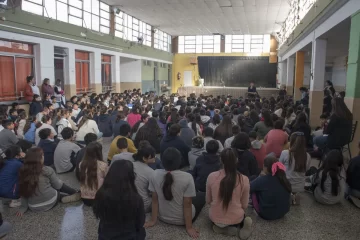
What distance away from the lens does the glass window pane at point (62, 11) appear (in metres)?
11.7

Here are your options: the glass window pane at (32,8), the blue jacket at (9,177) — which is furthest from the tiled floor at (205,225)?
the glass window pane at (32,8)

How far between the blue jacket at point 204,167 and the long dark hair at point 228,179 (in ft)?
2.74

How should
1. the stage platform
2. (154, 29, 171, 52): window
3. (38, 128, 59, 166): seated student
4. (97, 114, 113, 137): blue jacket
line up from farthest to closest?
(154, 29, 171, 52): window, the stage platform, (97, 114, 113, 137): blue jacket, (38, 128, 59, 166): seated student

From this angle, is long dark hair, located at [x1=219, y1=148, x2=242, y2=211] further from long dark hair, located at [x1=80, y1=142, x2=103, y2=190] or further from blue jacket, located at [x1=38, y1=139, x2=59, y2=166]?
blue jacket, located at [x1=38, y1=139, x2=59, y2=166]

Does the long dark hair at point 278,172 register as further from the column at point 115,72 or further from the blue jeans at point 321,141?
the column at point 115,72

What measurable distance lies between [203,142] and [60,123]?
376 centimetres

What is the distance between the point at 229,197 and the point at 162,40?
75.8 feet

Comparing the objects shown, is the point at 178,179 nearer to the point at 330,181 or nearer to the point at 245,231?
the point at 245,231

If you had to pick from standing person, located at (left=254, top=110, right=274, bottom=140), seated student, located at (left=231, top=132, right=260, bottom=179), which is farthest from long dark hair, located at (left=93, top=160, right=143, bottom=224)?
standing person, located at (left=254, top=110, right=274, bottom=140)

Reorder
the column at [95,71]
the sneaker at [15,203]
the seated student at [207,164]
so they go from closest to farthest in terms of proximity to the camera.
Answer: the seated student at [207,164]
the sneaker at [15,203]
the column at [95,71]

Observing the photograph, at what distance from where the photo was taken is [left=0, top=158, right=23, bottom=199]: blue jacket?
13.0 feet

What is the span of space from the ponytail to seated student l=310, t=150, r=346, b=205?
2131 millimetres

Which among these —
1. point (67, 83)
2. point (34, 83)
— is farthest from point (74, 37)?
point (34, 83)

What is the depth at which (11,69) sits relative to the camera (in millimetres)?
9703
